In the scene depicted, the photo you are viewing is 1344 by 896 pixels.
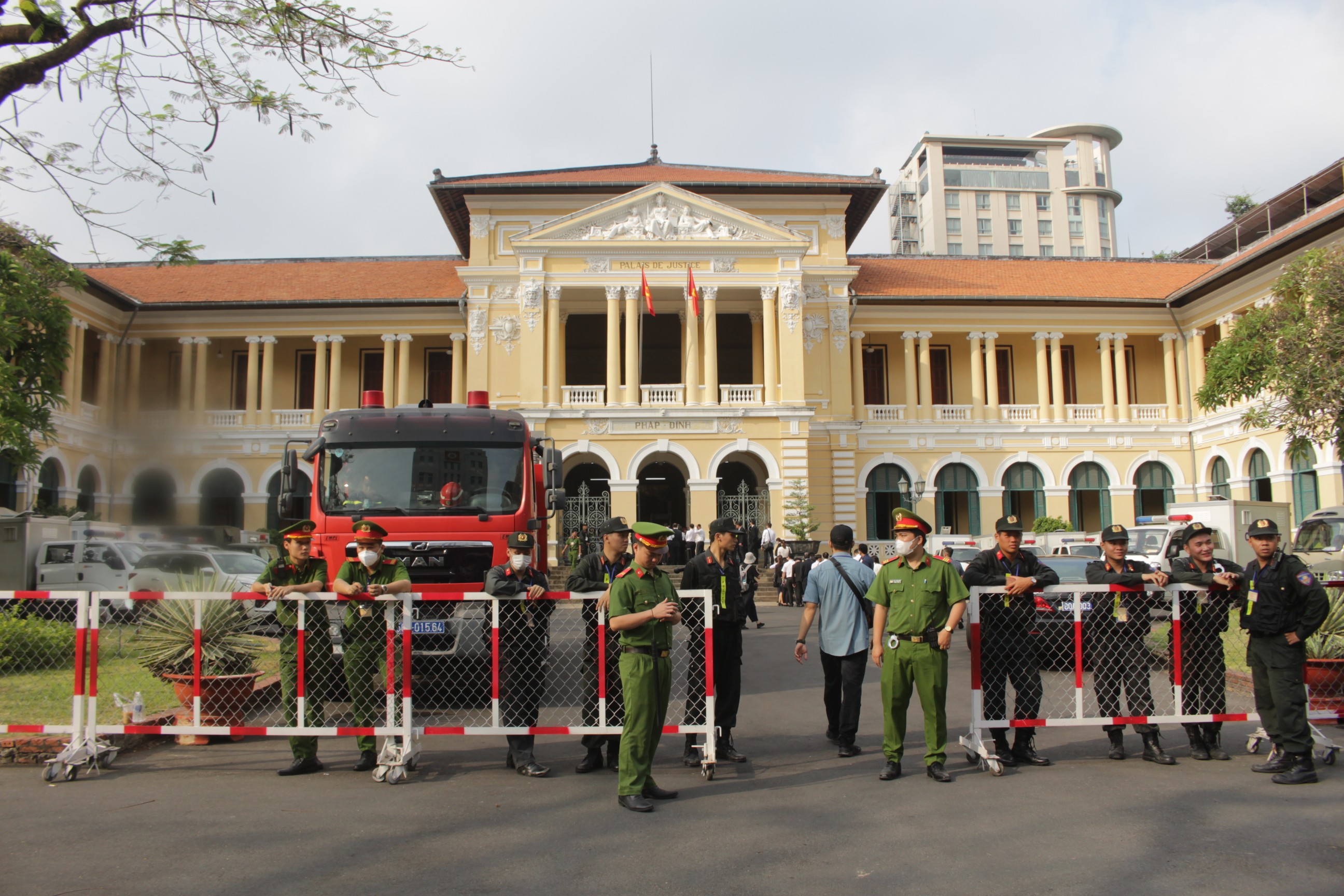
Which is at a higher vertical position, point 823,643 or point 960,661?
point 823,643

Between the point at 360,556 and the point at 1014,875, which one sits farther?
the point at 360,556

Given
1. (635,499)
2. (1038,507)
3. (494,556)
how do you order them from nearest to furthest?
1. (494,556)
2. (635,499)
3. (1038,507)

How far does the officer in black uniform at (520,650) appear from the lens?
21.7 ft

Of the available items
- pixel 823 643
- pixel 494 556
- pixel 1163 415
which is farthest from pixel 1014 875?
pixel 1163 415

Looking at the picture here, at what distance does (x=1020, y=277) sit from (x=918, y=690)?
33795mm

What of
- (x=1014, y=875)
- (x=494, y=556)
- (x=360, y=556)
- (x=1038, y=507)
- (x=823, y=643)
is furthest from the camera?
(x=1038, y=507)

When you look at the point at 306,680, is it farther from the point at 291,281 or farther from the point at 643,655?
the point at 291,281

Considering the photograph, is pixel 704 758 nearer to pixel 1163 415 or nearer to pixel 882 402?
pixel 882 402

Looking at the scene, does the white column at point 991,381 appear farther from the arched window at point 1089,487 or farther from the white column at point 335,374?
the white column at point 335,374

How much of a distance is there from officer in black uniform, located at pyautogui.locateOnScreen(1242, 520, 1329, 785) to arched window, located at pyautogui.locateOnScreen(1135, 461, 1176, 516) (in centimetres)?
3033

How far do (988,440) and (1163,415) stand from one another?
672 cm

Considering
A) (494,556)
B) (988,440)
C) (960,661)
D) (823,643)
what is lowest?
(960,661)

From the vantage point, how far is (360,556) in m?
6.59

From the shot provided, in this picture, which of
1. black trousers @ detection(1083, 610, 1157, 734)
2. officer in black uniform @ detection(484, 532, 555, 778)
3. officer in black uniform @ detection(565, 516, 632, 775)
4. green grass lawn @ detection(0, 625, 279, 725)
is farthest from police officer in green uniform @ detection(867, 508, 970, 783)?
green grass lawn @ detection(0, 625, 279, 725)
